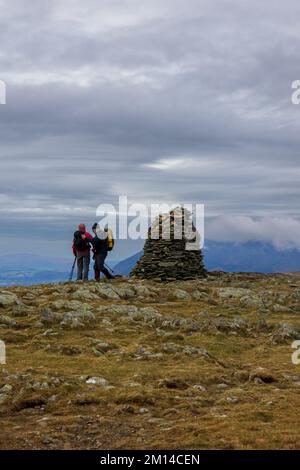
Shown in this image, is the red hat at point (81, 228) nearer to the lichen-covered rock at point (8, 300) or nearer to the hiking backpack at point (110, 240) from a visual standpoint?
the hiking backpack at point (110, 240)

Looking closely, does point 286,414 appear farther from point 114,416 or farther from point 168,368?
point 168,368

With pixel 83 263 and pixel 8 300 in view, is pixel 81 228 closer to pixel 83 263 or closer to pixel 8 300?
pixel 83 263

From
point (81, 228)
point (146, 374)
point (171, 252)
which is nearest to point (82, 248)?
point (81, 228)

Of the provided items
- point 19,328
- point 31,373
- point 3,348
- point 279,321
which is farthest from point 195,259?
point 31,373

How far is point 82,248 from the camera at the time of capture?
40906mm

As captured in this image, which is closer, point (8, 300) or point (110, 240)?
point (8, 300)

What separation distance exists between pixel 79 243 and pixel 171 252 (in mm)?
10539

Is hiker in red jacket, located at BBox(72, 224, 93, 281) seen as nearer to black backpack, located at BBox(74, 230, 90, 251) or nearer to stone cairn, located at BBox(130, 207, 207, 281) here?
black backpack, located at BBox(74, 230, 90, 251)

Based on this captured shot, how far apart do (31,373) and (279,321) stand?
605 inches

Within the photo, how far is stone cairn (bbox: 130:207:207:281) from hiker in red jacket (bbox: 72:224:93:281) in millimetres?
7226

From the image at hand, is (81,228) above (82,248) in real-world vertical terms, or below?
above

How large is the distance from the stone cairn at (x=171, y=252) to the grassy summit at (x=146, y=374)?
14.0 m

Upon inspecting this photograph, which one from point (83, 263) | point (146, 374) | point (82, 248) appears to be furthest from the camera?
point (83, 263)

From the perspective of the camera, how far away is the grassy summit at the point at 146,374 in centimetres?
1220
